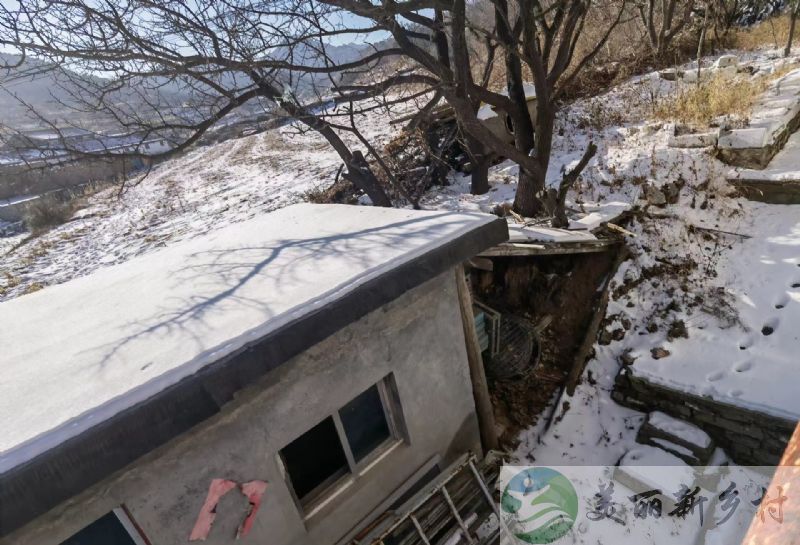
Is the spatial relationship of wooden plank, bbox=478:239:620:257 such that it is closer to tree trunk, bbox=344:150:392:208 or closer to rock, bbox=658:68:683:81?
tree trunk, bbox=344:150:392:208

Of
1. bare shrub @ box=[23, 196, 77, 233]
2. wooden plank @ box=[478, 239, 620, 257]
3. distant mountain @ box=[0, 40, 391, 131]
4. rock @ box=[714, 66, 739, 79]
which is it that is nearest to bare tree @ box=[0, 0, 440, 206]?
distant mountain @ box=[0, 40, 391, 131]

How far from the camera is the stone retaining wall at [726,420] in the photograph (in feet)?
16.0

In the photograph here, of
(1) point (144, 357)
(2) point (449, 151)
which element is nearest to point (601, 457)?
(1) point (144, 357)

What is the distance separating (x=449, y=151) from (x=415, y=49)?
5.66 meters

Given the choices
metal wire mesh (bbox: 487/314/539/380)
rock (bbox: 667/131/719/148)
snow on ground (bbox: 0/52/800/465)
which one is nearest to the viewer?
snow on ground (bbox: 0/52/800/465)

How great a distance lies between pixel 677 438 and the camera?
5344mm

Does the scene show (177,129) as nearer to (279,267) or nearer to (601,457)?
(279,267)

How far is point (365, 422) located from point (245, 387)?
165 centimetres

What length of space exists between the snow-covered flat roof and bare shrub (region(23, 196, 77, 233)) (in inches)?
696

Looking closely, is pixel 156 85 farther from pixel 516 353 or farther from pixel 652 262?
pixel 652 262

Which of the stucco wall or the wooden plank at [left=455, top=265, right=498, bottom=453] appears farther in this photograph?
the wooden plank at [left=455, top=265, right=498, bottom=453]

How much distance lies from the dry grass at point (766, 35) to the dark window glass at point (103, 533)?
69.9ft

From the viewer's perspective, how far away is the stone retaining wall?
16.0 feet

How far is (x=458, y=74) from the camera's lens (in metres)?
6.21
